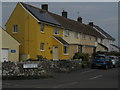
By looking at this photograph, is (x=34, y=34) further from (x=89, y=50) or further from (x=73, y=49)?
(x=89, y=50)

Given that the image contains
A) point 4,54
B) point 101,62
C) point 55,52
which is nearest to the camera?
point 101,62

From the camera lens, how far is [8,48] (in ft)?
98.9

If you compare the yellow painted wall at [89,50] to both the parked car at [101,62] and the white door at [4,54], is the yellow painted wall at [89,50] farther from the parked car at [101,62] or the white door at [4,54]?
the white door at [4,54]

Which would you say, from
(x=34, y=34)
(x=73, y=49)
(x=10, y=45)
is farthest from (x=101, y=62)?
(x=73, y=49)

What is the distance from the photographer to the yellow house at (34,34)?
3222cm

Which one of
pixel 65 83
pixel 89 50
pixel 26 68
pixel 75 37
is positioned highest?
pixel 75 37

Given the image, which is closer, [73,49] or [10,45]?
[10,45]

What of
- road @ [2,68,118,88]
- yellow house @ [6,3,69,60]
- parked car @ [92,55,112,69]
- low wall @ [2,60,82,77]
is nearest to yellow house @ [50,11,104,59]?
yellow house @ [6,3,69,60]

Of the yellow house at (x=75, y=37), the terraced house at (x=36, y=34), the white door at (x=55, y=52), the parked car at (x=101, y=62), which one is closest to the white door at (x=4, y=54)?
the terraced house at (x=36, y=34)

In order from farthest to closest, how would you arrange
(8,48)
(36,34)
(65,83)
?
(36,34) < (8,48) < (65,83)

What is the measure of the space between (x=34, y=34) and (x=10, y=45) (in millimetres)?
3755

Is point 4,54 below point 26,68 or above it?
A: above

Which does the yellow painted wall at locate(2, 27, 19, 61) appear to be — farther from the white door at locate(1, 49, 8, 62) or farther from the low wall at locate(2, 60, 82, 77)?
the low wall at locate(2, 60, 82, 77)

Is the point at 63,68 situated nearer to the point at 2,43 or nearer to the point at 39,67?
the point at 39,67
